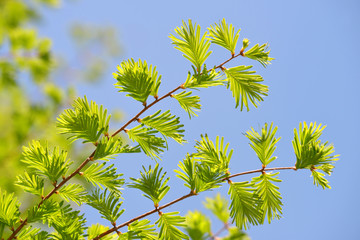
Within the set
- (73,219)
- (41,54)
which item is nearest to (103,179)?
(73,219)

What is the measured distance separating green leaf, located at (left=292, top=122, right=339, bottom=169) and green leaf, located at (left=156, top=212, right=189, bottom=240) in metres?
0.23

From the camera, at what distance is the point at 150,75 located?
535 mm

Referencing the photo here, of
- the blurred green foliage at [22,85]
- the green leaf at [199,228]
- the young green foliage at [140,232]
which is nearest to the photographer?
the green leaf at [199,228]

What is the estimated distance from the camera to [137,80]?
521 mm

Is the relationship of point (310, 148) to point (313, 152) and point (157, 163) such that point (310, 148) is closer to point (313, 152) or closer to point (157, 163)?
point (313, 152)

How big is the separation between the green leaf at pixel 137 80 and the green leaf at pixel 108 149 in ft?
0.28

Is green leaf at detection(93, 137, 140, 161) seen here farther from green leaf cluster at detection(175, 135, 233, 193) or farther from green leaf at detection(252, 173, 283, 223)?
green leaf at detection(252, 173, 283, 223)

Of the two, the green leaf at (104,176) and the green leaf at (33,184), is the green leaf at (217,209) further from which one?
the green leaf at (33,184)

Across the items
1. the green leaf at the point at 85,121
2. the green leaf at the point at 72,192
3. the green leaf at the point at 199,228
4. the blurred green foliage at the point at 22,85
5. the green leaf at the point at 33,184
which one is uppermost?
the blurred green foliage at the point at 22,85

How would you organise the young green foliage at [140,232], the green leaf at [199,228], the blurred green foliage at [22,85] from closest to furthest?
the green leaf at [199,228], the young green foliage at [140,232], the blurred green foliage at [22,85]

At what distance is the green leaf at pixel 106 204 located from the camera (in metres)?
0.54

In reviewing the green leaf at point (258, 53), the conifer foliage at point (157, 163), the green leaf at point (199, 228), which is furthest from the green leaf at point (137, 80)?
the green leaf at point (199, 228)

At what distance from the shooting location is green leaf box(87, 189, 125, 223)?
0.54 metres

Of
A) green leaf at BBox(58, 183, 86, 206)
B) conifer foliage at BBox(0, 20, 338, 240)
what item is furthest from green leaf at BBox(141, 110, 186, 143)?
green leaf at BBox(58, 183, 86, 206)
